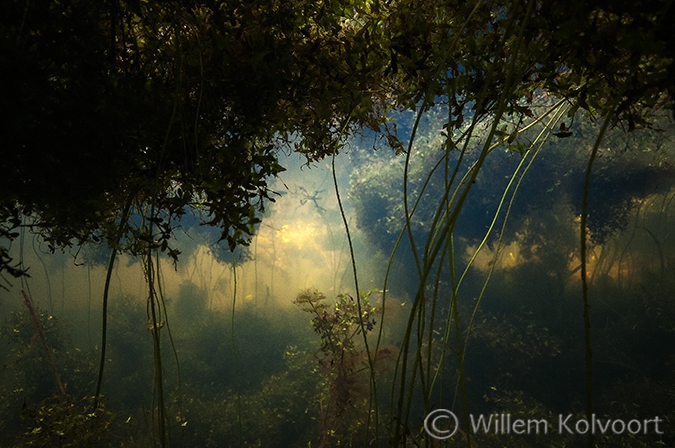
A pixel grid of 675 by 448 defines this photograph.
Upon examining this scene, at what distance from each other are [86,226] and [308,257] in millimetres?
8209

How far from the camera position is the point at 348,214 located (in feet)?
29.4

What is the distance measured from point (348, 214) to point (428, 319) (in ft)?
10.4

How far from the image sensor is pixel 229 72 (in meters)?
0.95

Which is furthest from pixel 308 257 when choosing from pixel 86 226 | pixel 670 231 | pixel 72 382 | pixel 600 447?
pixel 86 226

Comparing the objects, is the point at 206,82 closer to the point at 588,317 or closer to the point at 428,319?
the point at 588,317

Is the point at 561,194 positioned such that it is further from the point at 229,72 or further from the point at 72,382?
the point at 72,382

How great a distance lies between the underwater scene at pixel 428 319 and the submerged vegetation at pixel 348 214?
0.17ft

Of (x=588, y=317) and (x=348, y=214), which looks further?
(x=348, y=214)

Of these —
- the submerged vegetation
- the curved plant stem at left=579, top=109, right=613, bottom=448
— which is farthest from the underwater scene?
the curved plant stem at left=579, top=109, right=613, bottom=448

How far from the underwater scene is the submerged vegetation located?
53mm

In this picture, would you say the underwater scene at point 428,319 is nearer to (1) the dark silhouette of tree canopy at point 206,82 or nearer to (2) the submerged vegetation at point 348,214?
(2) the submerged vegetation at point 348,214

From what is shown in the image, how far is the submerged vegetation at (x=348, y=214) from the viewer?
0.80 m

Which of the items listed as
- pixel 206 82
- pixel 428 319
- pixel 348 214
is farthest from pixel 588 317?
pixel 348 214

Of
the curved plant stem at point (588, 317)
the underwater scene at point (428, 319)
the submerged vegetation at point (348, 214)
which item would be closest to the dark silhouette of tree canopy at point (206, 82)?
the submerged vegetation at point (348, 214)
